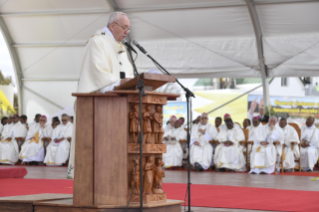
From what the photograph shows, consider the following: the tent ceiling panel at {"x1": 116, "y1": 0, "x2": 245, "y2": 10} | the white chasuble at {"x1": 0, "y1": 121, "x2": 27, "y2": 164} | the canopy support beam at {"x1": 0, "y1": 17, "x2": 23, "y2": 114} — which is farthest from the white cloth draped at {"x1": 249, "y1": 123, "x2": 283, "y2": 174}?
the canopy support beam at {"x1": 0, "y1": 17, "x2": 23, "y2": 114}

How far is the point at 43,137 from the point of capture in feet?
46.8

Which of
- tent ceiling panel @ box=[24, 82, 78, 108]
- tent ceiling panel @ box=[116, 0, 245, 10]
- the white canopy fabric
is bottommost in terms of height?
tent ceiling panel @ box=[24, 82, 78, 108]

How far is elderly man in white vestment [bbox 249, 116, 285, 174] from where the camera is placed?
11.1m

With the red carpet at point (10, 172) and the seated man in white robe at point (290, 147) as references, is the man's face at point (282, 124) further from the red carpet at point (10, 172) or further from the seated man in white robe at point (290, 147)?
the red carpet at point (10, 172)

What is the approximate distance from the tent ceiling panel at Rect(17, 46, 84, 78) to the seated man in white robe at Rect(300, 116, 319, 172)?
777 cm

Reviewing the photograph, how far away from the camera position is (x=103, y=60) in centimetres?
381

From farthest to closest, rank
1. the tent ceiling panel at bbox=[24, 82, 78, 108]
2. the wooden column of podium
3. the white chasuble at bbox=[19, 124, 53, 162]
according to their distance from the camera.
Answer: the tent ceiling panel at bbox=[24, 82, 78, 108] < the white chasuble at bbox=[19, 124, 53, 162] < the wooden column of podium

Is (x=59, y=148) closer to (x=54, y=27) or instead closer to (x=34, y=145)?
(x=34, y=145)

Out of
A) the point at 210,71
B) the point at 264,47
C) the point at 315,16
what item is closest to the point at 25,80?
the point at 210,71

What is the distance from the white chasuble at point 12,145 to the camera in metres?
14.1

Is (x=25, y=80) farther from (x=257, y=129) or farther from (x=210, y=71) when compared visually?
(x=257, y=129)

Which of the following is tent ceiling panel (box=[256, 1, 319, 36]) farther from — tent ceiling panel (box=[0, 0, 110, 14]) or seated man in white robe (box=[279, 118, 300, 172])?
tent ceiling panel (box=[0, 0, 110, 14])

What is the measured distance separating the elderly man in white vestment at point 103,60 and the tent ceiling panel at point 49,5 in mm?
9813

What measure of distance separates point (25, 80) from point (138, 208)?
1402 cm
